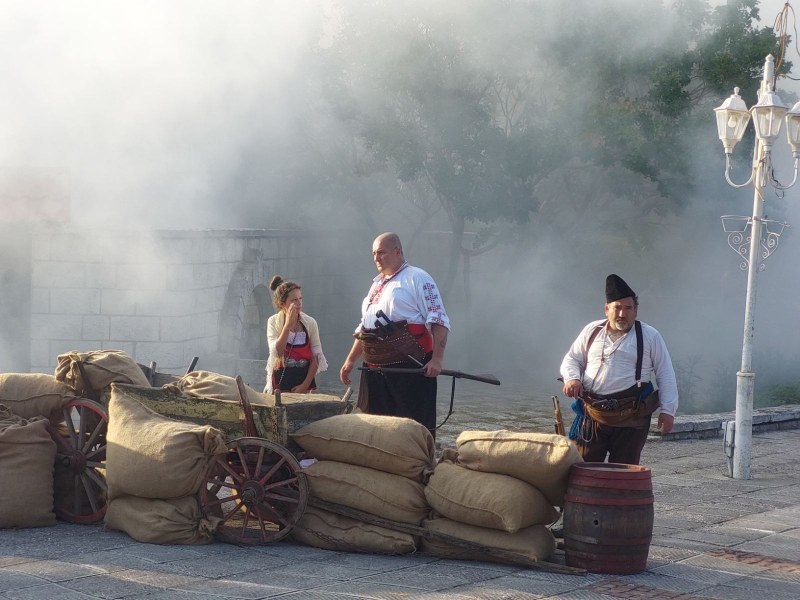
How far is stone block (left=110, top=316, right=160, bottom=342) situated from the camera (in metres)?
14.4

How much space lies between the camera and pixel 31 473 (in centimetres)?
635

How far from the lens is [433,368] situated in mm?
6719

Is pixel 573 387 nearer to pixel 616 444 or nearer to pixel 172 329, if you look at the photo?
pixel 616 444

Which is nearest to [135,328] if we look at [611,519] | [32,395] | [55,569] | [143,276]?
[143,276]

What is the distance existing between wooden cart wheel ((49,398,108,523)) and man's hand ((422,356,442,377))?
1865 millimetres

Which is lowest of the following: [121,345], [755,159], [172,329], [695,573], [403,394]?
[695,573]

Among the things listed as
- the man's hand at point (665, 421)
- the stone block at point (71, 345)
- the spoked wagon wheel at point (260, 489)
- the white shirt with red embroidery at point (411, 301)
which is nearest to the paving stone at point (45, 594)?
the spoked wagon wheel at point (260, 489)

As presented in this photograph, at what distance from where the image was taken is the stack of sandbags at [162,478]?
19.5 ft

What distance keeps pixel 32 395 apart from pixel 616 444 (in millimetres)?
3389

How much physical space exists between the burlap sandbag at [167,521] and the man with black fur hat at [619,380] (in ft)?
6.86

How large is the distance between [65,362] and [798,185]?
53.1 ft

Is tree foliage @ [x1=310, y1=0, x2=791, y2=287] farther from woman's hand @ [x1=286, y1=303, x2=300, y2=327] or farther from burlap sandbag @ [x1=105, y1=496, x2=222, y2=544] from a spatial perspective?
burlap sandbag @ [x1=105, y1=496, x2=222, y2=544]

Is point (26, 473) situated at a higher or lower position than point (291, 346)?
lower

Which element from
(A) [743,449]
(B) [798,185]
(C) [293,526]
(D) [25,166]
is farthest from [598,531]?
(B) [798,185]
